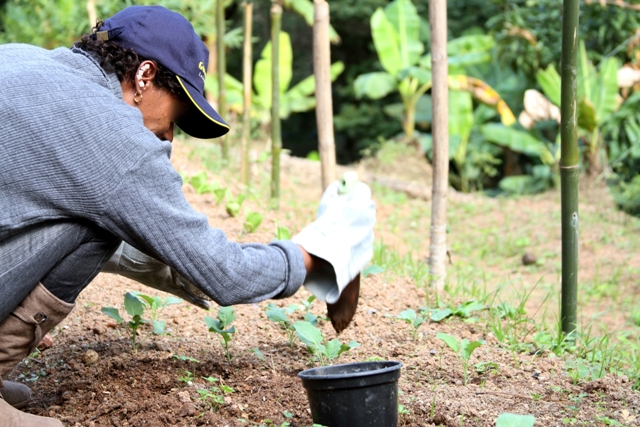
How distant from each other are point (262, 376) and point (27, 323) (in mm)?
787

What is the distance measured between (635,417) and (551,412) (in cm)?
24

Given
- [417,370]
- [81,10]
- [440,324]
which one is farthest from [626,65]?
[417,370]

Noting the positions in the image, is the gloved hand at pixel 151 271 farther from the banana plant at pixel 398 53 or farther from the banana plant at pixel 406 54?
the banana plant at pixel 398 53

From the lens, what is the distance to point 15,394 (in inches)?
85.4

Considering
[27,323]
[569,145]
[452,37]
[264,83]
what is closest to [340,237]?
[27,323]

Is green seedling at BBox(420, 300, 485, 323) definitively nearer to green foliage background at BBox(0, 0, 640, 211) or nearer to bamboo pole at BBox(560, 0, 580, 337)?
bamboo pole at BBox(560, 0, 580, 337)

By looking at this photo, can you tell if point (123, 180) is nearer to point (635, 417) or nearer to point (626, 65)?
point (635, 417)

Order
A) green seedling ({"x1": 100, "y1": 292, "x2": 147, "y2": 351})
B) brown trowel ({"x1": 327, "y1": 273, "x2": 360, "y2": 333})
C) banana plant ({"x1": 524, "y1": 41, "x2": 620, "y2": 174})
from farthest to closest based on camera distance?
banana plant ({"x1": 524, "y1": 41, "x2": 620, "y2": 174}), green seedling ({"x1": 100, "y1": 292, "x2": 147, "y2": 351}), brown trowel ({"x1": 327, "y1": 273, "x2": 360, "y2": 333})

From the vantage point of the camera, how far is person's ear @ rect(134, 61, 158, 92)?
1900 mm

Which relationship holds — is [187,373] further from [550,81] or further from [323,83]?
[550,81]

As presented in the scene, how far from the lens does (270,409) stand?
83.3 inches

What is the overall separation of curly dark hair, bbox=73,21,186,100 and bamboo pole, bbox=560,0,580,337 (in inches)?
63.8

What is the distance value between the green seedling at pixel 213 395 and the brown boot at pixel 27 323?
1.56 feet

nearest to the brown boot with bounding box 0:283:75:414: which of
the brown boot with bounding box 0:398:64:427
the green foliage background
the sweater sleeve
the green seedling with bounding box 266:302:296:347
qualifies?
the brown boot with bounding box 0:398:64:427
